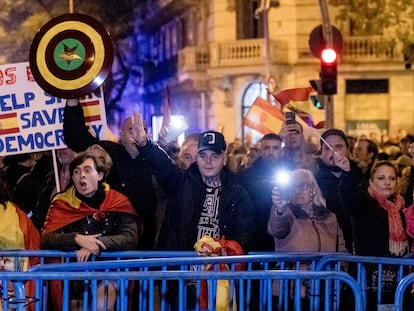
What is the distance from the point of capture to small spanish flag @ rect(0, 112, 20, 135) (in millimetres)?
Answer: 9086

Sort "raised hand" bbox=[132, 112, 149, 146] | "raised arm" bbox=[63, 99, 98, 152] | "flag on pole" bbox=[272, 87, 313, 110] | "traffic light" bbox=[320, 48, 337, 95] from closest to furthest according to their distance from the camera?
"raised hand" bbox=[132, 112, 149, 146], "raised arm" bbox=[63, 99, 98, 152], "flag on pole" bbox=[272, 87, 313, 110], "traffic light" bbox=[320, 48, 337, 95]

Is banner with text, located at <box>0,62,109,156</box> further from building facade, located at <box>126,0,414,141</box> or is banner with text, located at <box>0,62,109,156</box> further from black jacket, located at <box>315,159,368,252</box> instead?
building facade, located at <box>126,0,414,141</box>

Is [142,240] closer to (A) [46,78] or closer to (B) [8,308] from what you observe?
(A) [46,78]

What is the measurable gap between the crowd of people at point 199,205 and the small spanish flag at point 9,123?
754 millimetres

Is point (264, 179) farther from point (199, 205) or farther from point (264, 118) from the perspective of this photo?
point (264, 118)

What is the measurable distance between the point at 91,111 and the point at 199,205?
207 cm

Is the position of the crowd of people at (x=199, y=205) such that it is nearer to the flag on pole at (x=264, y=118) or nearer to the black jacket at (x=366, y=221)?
the black jacket at (x=366, y=221)

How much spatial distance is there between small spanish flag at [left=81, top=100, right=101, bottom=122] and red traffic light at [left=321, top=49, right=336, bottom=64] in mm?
8115

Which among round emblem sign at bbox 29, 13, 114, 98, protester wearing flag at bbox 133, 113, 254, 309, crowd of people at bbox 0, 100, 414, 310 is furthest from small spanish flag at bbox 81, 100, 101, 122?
protester wearing flag at bbox 133, 113, 254, 309

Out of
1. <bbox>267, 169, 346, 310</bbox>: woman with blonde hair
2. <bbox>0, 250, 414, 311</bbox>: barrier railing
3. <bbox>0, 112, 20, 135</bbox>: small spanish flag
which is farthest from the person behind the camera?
<bbox>0, 112, 20, 135</bbox>: small spanish flag

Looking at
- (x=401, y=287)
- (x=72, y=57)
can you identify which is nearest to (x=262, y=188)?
(x=72, y=57)

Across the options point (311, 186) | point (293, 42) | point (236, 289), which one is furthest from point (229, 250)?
point (293, 42)

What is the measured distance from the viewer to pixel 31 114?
9062 millimetres

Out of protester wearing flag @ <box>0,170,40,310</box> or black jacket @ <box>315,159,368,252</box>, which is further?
black jacket @ <box>315,159,368,252</box>
